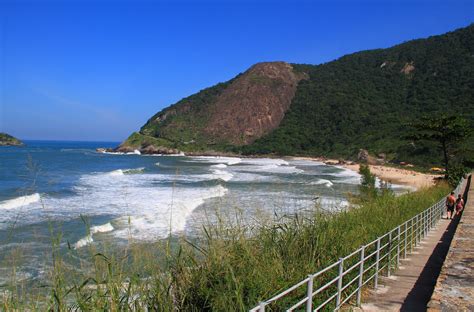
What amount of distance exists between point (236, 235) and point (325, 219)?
2117 mm

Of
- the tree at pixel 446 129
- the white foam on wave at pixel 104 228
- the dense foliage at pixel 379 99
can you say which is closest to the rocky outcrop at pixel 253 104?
the dense foliage at pixel 379 99

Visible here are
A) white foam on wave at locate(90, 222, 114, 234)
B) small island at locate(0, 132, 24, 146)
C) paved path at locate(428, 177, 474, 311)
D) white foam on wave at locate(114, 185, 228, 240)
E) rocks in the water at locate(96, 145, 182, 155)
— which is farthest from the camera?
small island at locate(0, 132, 24, 146)

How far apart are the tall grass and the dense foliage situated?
72834mm

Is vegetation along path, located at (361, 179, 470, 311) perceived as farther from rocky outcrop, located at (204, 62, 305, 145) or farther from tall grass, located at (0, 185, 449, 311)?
rocky outcrop, located at (204, 62, 305, 145)

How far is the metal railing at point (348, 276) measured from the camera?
379 centimetres

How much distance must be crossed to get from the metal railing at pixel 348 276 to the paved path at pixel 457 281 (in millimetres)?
873

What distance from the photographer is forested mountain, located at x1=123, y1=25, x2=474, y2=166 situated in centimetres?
10512

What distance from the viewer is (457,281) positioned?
5.35m

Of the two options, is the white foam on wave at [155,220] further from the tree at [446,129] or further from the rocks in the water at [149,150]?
the rocks in the water at [149,150]

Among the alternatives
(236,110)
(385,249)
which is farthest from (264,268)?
(236,110)

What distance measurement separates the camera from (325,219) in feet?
22.0

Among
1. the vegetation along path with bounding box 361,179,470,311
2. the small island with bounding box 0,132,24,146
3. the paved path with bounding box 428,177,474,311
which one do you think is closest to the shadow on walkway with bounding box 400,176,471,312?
the vegetation along path with bounding box 361,179,470,311

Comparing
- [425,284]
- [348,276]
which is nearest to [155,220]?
[425,284]

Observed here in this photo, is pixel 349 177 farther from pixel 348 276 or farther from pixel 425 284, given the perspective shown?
pixel 348 276
